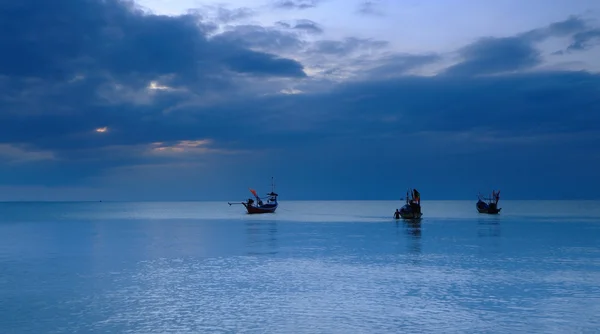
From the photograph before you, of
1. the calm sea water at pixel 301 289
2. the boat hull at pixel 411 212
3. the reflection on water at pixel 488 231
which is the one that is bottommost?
the calm sea water at pixel 301 289

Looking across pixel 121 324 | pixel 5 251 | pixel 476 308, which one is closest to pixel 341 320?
pixel 476 308

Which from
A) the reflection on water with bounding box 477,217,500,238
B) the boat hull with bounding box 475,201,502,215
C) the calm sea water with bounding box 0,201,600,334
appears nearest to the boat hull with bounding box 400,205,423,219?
the reflection on water with bounding box 477,217,500,238

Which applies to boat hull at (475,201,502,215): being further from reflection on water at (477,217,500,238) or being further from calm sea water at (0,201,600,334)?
calm sea water at (0,201,600,334)

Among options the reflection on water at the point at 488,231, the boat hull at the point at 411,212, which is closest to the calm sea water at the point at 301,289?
the reflection on water at the point at 488,231

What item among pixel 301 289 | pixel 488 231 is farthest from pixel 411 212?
pixel 301 289

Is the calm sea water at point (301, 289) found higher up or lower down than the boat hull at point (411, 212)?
lower down

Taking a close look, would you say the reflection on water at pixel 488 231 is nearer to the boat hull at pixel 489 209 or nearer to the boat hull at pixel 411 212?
the boat hull at pixel 411 212

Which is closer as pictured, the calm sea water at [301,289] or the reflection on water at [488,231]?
the calm sea water at [301,289]

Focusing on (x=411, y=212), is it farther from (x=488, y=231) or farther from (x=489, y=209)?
(x=489, y=209)

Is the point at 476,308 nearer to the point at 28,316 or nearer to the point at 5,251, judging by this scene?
the point at 28,316

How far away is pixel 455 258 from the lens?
50094 mm

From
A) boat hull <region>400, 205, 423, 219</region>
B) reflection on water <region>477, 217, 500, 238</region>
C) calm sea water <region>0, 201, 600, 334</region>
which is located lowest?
calm sea water <region>0, 201, 600, 334</region>

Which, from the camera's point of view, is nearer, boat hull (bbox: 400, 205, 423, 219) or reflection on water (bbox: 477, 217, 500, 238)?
reflection on water (bbox: 477, 217, 500, 238)

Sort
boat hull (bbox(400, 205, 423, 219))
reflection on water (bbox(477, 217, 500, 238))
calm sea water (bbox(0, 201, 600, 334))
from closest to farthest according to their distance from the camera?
calm sea water (bbox(0, 201, 600, 334)) → reflection on water (bbox(477, 217, 500, 238)) → boat hull (bbox(400, 205, 423, 219))
